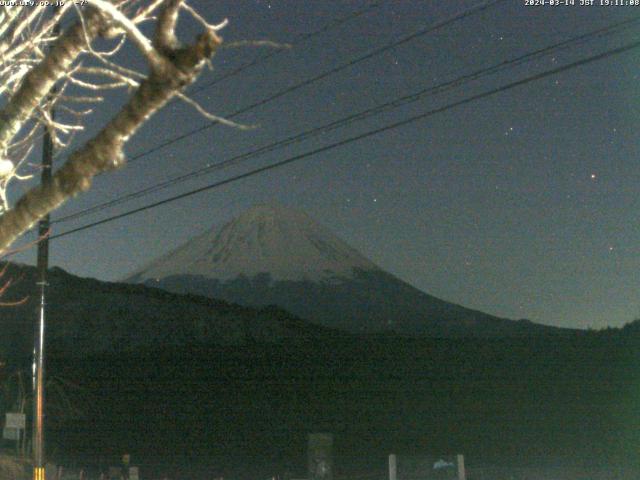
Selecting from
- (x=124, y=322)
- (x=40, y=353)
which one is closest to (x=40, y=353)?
(x=40, y=353)

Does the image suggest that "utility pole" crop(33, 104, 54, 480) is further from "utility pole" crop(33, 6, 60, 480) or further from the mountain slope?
the mountain slope

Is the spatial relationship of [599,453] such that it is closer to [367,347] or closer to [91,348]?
[367,347]

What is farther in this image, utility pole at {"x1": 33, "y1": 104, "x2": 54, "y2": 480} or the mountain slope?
the mountain slope

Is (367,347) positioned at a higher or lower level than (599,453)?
higher

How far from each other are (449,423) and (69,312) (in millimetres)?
36917

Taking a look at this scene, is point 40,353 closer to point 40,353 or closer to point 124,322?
point 40,353

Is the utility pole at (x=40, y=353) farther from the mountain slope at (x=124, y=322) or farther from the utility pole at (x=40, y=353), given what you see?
the mountain slope at (x=124, y=322)

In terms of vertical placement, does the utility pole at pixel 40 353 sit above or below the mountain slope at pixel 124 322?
below

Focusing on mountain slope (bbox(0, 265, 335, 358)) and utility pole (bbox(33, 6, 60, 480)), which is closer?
utility pole (bbox(33, 6, 60, 480))

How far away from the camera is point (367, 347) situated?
65.7 meters

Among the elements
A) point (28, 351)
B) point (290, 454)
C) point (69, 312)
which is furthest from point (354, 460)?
point (69, 312)

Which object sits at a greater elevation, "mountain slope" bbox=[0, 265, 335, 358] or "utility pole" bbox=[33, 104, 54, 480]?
"mountain slope" bbox=[0, 265, 335, 358]

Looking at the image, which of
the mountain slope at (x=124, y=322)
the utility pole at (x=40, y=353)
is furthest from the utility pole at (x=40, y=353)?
the mountain slope at (x=124, y=322)

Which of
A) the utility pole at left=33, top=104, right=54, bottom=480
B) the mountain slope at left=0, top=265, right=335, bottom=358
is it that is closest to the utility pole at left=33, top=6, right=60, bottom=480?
the utility pole at left=33, top=104, right=54, bottom=480
